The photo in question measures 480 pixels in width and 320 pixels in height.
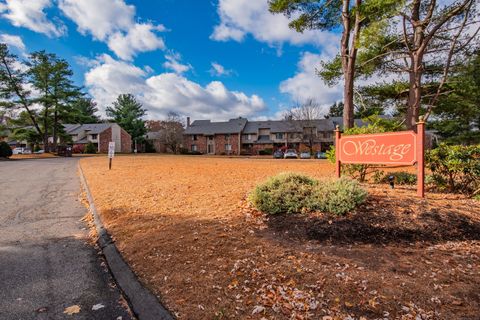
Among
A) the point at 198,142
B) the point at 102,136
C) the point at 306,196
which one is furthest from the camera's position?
the point at 198,142

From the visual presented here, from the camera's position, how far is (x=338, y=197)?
4.41 metres

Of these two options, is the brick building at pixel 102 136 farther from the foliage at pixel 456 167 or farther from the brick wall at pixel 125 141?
the foliage at pixel 456 167

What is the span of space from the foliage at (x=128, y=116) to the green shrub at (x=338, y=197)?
2273 inches

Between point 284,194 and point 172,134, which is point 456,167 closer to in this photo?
point 284,194

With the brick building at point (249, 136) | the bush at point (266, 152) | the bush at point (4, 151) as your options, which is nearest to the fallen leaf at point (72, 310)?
the bush at point (4, 151)

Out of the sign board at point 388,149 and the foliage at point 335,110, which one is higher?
the foliage at point 335,110

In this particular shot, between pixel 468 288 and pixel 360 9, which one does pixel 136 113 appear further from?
pixel 468 288

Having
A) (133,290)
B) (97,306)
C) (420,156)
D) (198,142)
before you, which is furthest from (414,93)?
(198,142)

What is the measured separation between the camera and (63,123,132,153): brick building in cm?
5381

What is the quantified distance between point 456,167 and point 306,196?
3.36 m

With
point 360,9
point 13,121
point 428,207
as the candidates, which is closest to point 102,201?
point 428,207

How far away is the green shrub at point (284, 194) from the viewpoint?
15.3ft

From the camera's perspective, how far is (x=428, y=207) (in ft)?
14.5

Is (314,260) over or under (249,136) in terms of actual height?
under
